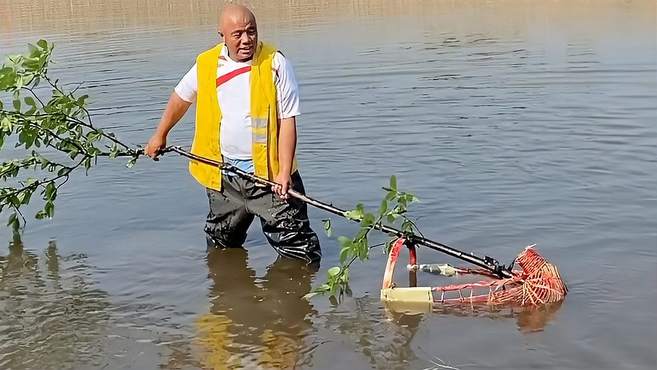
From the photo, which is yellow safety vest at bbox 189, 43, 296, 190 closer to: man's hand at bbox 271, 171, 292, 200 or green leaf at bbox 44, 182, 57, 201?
man's hand at bbox 271, 171, 292, 200

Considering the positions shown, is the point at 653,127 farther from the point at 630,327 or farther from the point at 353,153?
the point at 630,327

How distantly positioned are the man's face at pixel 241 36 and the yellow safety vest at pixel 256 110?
0.09m

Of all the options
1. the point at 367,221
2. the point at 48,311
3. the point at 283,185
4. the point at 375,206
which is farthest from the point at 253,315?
the point at 375,206

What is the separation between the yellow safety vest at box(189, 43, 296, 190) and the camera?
5691mm

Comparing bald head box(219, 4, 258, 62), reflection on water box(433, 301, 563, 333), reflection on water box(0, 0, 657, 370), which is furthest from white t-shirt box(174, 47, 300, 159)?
reflection on water box(433, 301, 563, 333)

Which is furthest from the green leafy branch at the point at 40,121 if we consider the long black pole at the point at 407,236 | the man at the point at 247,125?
the long black pole at the point at 407,236

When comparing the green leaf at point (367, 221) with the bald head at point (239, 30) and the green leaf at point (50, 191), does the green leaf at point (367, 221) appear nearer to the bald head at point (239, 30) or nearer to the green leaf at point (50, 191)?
the bald head at point (239, 30)

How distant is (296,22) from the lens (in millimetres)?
27312

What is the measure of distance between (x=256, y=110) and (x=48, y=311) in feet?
6.60

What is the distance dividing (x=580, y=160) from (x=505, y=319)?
4196 millimetres

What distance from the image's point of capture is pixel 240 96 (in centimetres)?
581

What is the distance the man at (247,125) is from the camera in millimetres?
5691

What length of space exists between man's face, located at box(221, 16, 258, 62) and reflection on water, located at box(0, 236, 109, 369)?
2014 mm

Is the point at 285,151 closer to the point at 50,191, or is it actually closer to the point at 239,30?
the point at 239,30
